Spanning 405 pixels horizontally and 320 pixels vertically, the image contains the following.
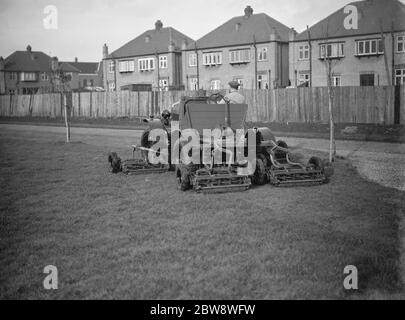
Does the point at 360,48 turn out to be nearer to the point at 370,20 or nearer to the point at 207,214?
the point at 370,20

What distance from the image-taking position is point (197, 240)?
598 cm

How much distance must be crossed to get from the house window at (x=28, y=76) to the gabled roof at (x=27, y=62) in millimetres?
685

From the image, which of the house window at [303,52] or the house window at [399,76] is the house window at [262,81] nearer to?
the house window at [303,52]

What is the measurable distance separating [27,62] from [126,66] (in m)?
27.8

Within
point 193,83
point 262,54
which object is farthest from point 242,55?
point 193,83

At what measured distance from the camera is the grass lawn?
462 cm

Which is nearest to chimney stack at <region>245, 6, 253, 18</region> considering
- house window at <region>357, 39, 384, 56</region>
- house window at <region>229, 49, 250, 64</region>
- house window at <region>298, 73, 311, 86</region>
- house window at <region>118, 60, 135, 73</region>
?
house window at <region>229, 49, 250, 64</region>

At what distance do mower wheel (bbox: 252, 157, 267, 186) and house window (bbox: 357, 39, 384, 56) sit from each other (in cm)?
3531

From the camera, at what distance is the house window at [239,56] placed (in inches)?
1902

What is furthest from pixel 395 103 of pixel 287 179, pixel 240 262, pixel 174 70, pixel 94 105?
pixel 174 70

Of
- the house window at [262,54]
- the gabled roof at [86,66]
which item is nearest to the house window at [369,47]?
the house window at [262,54]

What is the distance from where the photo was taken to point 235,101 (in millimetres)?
10844
